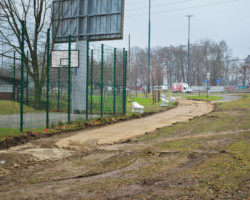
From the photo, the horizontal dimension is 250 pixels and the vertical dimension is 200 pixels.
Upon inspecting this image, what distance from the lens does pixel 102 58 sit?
15359 mm

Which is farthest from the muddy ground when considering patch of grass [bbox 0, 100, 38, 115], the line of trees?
the line of trees

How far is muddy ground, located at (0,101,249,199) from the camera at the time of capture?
15.0ft

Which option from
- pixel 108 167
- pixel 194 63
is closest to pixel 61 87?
pixel 108 167

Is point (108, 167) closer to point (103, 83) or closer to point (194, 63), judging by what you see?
point (103, 83)

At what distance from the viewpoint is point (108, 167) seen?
20.4 feet

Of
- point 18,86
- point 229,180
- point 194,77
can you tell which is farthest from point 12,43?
point 194,77

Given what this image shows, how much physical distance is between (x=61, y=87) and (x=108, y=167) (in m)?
7.32

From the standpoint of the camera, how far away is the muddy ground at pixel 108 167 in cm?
457

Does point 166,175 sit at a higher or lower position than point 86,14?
lower

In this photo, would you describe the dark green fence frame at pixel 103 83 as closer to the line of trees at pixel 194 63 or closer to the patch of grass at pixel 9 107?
the patch of grass at pixel 9 107

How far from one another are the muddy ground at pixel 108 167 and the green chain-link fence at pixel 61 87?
158 cm

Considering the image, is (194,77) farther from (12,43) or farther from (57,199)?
(57,199)

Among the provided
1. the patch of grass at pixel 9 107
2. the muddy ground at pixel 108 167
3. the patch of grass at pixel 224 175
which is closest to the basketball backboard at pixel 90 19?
the patch of grass at pixel 9 107

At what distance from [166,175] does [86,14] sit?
14803mm
